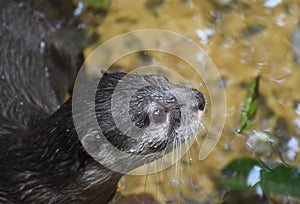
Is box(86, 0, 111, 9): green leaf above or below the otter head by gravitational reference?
below

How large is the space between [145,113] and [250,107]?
38.3 inches

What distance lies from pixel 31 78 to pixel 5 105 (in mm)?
236

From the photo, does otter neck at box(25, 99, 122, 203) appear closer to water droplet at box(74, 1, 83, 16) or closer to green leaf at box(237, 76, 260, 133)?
green leaf at box(237, 76, 260, 133)

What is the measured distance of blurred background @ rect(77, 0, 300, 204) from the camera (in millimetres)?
2564

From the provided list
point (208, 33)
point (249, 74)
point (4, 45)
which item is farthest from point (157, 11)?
point (4, 45)

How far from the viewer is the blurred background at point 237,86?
256cm

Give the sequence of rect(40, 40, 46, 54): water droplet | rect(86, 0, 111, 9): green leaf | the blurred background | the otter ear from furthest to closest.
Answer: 1. rect(86, 0, 111, 9): green leaf
2. rect(40, 40, 46, 54): water droplet
3. the blurred background
4. the otter ear

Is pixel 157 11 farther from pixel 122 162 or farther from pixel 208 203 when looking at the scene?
pixel 122 162

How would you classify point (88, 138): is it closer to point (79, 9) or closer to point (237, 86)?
point (237, 86)

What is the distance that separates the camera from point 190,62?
2.93 m

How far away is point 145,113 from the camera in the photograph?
191 centimetres

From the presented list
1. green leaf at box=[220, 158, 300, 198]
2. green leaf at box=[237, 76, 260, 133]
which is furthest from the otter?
green leaf at box=[237, 76, 260, 133]

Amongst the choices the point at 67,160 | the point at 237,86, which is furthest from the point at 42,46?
the point at 67,160

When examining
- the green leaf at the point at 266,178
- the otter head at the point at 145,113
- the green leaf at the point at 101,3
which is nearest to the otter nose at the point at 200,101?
the otter head at the point at 145,113
